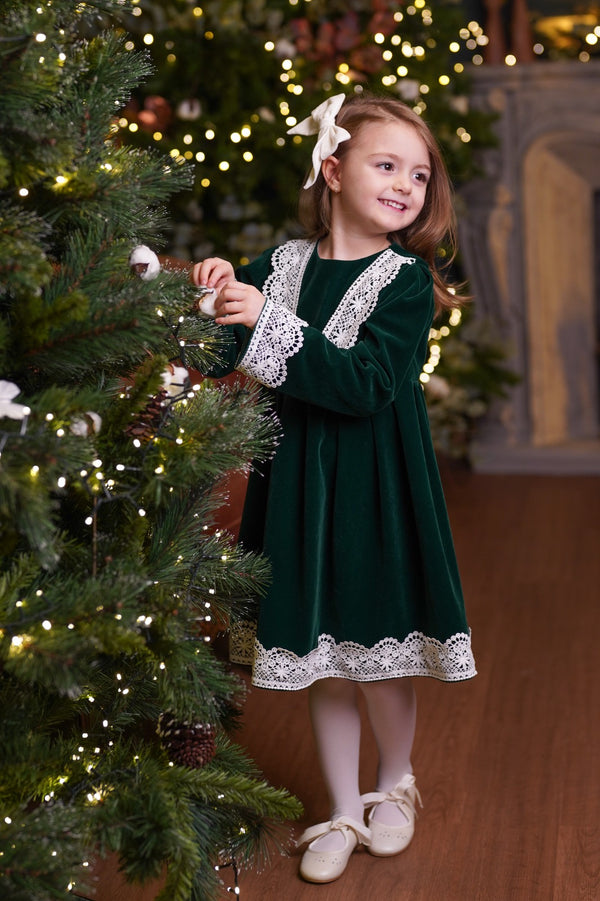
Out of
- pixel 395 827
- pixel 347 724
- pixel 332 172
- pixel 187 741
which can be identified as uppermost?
pixel 332 172

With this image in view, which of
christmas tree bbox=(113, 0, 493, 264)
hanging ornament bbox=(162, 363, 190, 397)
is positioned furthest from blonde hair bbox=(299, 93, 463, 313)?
christmas tree bbox=(113, 0, 493, 264)

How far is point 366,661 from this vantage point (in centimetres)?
164

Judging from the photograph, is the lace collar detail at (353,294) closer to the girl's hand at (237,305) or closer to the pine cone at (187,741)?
→ the girl's hand at (237,305)

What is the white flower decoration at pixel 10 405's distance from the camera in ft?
3.62

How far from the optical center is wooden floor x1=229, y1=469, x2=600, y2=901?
1.66 m

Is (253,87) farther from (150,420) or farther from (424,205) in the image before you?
(150,420)

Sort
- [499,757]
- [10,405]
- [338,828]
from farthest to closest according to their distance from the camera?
1. [499,757]
2. [338,828]
3. [10,405]

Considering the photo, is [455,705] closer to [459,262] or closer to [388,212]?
[388,212]

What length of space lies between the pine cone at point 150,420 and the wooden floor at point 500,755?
77cm

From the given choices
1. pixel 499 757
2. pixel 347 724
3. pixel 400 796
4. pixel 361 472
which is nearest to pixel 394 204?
pixel 361 472

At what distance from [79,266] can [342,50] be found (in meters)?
2.73

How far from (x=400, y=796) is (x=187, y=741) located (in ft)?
1.85

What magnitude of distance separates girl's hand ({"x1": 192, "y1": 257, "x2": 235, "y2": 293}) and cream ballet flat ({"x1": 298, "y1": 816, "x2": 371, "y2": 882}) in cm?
85

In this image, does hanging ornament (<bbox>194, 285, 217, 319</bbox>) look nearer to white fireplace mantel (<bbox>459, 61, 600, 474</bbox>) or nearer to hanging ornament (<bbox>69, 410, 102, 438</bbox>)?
hanging ornament (<bbox>69, 410, 102, 438</bbox>)
